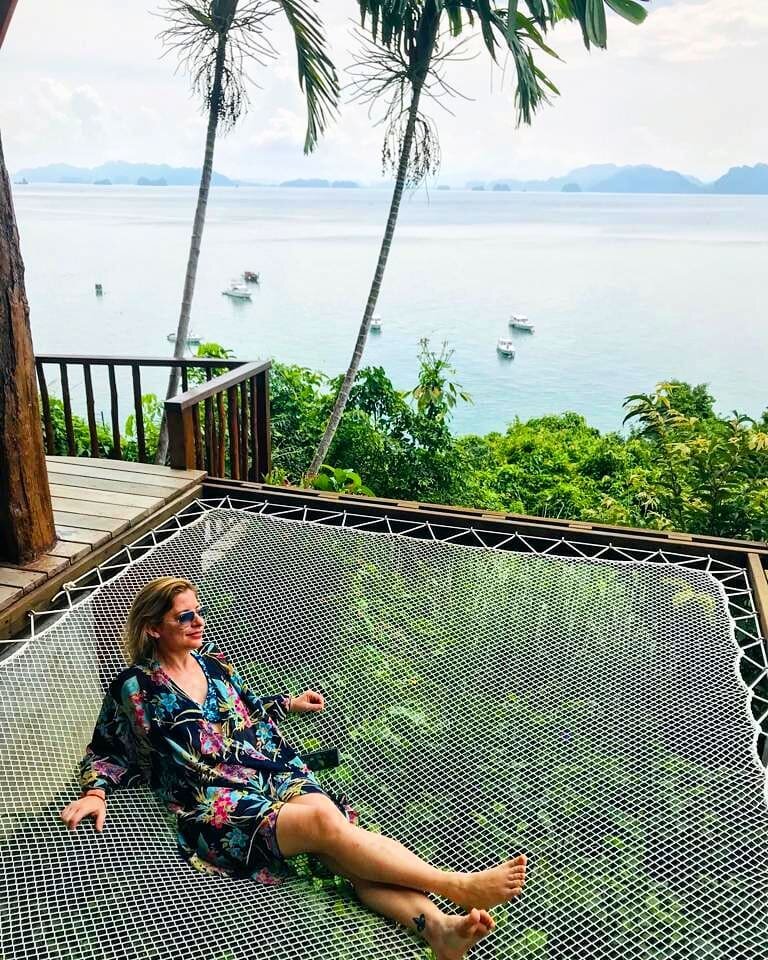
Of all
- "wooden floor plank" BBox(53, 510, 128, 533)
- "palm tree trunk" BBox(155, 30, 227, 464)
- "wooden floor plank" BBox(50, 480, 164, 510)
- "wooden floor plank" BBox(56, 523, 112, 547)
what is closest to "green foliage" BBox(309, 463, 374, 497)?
"palm tree trunk" BBox(155, 30, 227, 464)

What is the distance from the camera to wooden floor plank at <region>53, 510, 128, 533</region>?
10.1 ft

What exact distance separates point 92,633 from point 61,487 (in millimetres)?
1312

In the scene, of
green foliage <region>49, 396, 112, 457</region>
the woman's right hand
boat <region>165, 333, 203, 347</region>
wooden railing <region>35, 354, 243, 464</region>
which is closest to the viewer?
the woman's right hand

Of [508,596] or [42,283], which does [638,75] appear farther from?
[508,596]

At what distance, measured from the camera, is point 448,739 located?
→ 2.23m

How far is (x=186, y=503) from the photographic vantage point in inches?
140

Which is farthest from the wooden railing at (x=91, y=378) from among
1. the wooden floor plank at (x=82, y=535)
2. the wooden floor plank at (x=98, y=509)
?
the wooden floor plank at (x=82, y=535)

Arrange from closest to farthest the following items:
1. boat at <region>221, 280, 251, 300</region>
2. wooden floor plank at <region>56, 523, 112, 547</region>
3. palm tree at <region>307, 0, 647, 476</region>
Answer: wooden floor plank at <region>56, 523, 112, 547</region>, palm tree at <region>307, 0, 647, 476</region>, boat at <region>221, 280, 251, 300</region>

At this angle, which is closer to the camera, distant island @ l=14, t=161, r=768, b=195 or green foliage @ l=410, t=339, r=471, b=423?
green foliage @ l=410, t=339, r=471, b=423

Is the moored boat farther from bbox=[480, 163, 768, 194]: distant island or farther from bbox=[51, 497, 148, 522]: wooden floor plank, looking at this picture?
bbox=[480, 163, 768, 194]: distant island

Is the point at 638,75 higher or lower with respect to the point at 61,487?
higher

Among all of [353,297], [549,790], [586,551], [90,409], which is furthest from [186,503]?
[353,297]

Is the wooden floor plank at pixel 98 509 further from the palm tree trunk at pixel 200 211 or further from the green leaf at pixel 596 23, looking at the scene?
the green leaf at pixel 596 23

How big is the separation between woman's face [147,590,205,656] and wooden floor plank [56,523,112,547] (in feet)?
3.35
